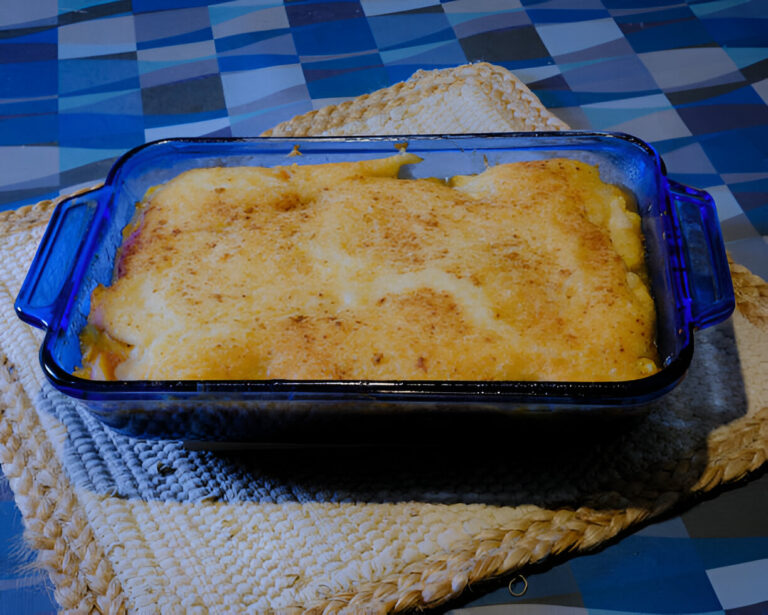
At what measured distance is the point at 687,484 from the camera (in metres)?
0.99

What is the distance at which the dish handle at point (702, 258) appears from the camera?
2.97 feet

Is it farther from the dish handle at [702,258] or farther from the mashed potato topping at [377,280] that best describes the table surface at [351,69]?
the mashed potato topping at [377,280]

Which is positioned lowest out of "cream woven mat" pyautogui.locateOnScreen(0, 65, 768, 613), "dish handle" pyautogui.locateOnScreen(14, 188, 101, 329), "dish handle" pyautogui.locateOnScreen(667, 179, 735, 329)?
"cream woven mat" pyautogui.locateOnScreen(0, 65, 768, 613)

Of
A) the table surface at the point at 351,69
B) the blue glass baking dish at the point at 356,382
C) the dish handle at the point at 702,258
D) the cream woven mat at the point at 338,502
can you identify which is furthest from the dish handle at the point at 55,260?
the dish handle at the point at 702,258

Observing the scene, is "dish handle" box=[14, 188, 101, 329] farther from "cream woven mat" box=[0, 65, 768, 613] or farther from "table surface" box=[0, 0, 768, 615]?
"table surface" box=[0, 0, 768, 615]

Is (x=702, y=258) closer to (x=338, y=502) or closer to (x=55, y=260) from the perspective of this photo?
(x=338, y=502)

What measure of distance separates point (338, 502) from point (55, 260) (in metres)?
0.54

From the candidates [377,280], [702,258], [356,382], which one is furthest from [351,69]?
[356,382]

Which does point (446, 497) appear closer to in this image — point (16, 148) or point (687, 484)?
point (687, 484)

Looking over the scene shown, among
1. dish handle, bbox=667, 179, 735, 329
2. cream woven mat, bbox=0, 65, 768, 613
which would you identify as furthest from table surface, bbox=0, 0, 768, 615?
cream woven mat, bbox=0, 65, 768, 613

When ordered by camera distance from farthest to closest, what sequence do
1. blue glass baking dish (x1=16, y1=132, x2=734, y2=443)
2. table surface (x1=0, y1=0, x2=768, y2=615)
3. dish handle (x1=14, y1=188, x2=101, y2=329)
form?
table surface (x1=0, y1=0, x2=768, y2=615) → dish handle (x1=14, y1=188, x2=101, y2=329) → blue glass baking dish (x1=16, y1=132, x2=734, y2=443)

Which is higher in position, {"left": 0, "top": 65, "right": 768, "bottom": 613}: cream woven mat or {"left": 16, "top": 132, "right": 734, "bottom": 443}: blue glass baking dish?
{"left": 16, "top": 132, "right": 734, "bottom": 443}: blue glass baking dish

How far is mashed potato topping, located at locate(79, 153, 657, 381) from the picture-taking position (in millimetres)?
925

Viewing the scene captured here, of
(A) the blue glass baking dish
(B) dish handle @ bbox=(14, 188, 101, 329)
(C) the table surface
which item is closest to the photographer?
(A) the blue glass baking dish
